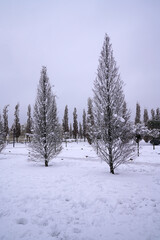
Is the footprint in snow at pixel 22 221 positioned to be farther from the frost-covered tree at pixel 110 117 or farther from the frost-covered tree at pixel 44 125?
the frost-covered tree at pixel 44 125

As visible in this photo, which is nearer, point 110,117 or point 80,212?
point 80,212

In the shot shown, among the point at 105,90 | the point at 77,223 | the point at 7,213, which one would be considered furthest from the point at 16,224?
the point at 105,90

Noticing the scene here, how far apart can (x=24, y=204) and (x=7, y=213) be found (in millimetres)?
617

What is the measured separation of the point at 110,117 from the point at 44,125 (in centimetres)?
620

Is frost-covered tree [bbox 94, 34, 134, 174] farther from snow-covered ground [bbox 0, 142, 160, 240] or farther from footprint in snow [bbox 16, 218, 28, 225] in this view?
footprint in snow [bbox 16, 218, 28, 225]

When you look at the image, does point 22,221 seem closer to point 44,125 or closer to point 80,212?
point 80,212

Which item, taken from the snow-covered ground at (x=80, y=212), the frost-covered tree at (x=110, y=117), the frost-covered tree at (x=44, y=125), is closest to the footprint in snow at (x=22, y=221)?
the snow-covered ground at (x=80, y=212)

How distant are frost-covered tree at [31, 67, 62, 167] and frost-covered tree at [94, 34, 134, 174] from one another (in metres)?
4.74

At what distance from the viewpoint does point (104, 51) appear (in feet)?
31.8

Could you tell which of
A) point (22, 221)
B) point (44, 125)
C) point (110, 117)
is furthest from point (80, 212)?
point (44, 125)

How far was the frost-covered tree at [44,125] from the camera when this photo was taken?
38.9 feet

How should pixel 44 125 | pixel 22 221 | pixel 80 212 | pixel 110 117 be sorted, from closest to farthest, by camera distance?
pixel 22 221 < pixel 80 212 < pixel 110 117 < pixel 44 125

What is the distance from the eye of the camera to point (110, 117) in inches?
353

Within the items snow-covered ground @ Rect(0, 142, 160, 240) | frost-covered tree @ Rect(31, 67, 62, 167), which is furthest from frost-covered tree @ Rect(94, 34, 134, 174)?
frost-covered tree @ Rect(31, 67, 62, 167)
